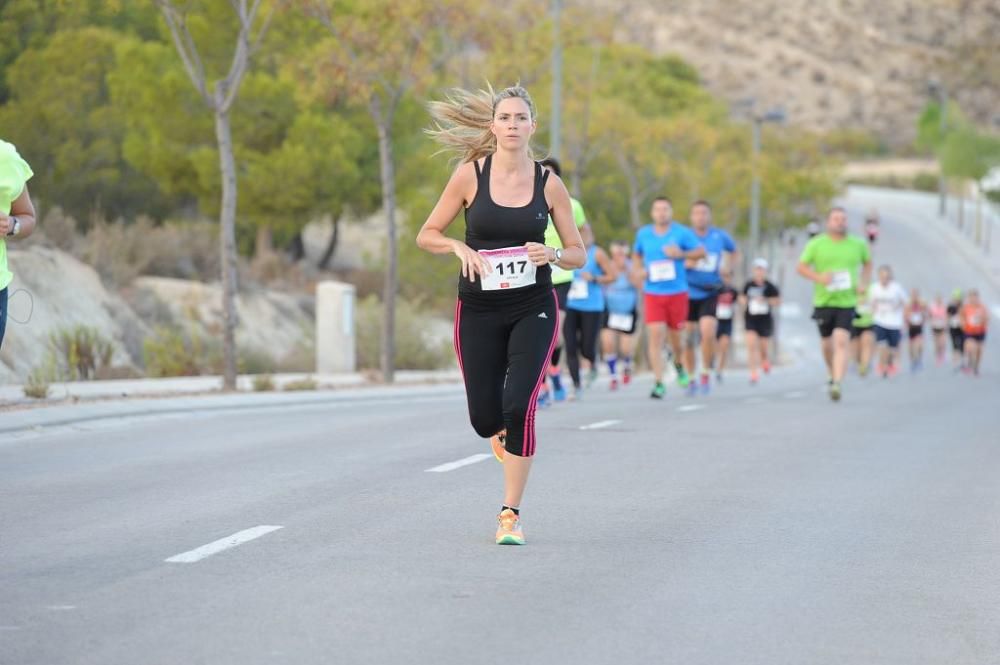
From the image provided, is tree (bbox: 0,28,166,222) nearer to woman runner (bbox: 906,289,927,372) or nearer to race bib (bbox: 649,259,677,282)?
race bib (bbox: 649,259,677,282)

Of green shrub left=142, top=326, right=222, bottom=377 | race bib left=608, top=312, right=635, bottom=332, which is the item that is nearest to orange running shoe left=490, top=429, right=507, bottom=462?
race bib left=608, top=312, right=635, bottom=332

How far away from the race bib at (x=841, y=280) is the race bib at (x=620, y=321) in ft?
12.4

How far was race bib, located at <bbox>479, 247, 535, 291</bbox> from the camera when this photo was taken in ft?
28.6

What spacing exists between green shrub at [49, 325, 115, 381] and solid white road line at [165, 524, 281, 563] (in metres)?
13.7

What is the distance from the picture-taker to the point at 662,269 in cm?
2014

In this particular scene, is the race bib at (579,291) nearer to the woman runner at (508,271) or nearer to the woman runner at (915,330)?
the woman runner at (508,271)

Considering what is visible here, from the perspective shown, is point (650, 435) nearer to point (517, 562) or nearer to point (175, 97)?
point (517, 562)

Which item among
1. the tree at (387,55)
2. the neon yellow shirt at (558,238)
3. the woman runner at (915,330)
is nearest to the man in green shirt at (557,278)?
the neon yellow shirt at (558,238)

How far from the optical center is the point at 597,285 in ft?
69.0

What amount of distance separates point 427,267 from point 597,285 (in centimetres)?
3188

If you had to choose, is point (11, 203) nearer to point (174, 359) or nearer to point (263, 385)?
point (263, 385)

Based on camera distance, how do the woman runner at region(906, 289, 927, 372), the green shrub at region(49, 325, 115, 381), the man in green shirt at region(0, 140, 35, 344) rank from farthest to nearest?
the woman runner at region(906, 289, 927, 372), the green shrub at region(49, 325, 115, 381), the man in green shirt at region(0, 140, 35, 344)

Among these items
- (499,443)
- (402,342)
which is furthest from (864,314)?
(499,443)

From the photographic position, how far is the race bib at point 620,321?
23.9 metres
